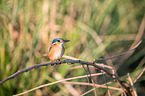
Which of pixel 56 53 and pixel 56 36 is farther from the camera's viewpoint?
pixel 56 36

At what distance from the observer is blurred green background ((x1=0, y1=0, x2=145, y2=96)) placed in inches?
84.3

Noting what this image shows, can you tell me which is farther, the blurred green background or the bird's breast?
the blurred green background

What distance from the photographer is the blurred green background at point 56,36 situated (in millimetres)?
2141

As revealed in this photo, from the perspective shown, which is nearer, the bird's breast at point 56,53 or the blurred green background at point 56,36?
the bird's breast at point 56,53

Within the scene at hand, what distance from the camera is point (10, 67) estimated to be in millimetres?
2145

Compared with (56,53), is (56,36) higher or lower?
higher

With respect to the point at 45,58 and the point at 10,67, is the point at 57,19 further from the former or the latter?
the point at 10,67

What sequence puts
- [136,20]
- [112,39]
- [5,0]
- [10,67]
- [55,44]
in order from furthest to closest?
[136,20] → [112,39] → [5,0] → [10,67] → [55,44]

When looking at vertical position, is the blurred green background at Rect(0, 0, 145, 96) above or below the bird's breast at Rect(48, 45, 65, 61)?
above

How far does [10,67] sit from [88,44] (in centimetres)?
103

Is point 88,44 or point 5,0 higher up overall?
point 5,0

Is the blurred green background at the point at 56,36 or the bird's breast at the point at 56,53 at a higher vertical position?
the blurred green background at the point at 56,36

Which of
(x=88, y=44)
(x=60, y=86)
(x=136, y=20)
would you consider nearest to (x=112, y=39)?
(x=88, y=44)

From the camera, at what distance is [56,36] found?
96.1 inches
